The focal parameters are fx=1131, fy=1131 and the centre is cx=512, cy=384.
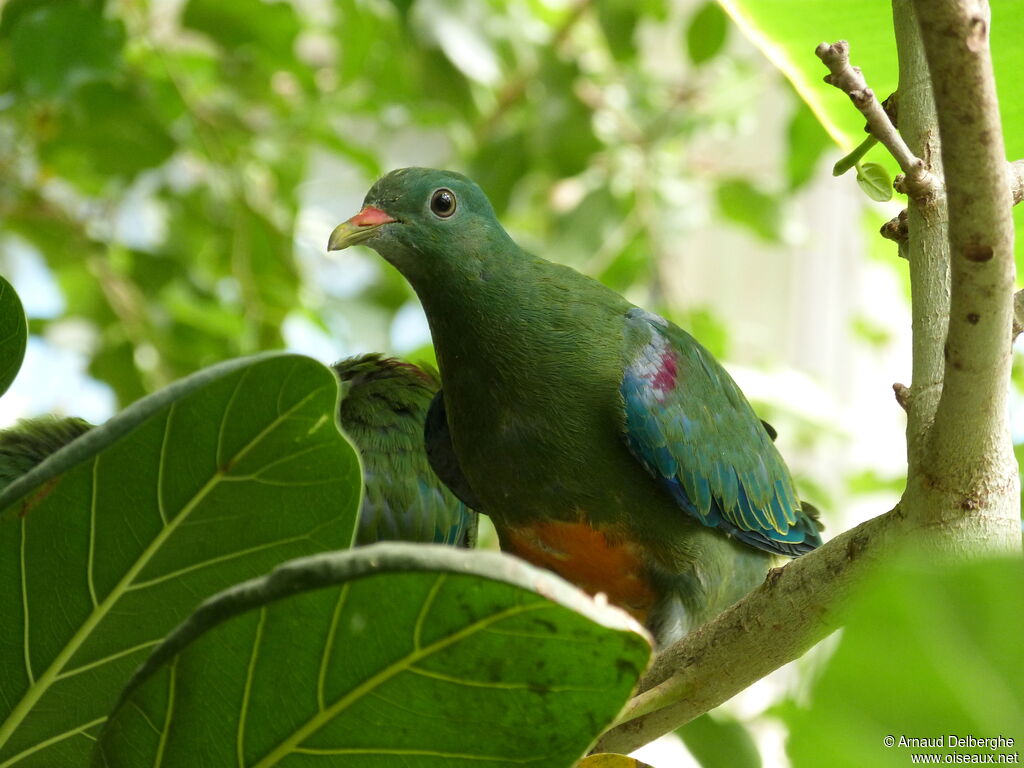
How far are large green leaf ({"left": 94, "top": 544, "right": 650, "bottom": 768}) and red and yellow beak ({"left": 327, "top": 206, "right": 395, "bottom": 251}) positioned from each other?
2.28ft

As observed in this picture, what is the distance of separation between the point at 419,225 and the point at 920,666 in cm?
103

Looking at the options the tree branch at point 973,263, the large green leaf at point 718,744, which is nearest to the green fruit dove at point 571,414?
the large green leaf at point 718,744

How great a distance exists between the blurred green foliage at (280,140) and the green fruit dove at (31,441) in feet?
2.22

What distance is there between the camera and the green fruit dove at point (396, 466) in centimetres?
159

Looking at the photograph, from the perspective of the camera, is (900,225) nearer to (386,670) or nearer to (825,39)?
(825,39)

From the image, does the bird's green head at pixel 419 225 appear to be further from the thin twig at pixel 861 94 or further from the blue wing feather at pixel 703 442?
the thin twig at pixel 861 94

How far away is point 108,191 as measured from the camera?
2.65 meters

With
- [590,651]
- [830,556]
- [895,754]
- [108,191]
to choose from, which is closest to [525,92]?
[108,191]

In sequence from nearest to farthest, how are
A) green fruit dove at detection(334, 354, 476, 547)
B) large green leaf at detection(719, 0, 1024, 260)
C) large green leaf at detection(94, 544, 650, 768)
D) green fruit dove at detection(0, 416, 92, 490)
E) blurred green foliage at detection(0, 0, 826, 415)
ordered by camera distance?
large green leaf at detection(94, 544, 650, 768)
large green leaf at detection(719, 0, 1024, 260)
green fruit dove at detection(0, 416, 92, 490)
green fruit dove at detection(334, 354, 476, 547)
blurred green foliage at detection(0, 0, 826, 415)

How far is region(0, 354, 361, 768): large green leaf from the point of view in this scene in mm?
728

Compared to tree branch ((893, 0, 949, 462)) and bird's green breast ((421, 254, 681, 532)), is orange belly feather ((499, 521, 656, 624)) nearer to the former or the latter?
bird's green breast ((421, 254, 681, 532))

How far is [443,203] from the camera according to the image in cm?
139

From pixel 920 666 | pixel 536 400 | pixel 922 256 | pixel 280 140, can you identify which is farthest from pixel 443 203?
pixel 280 140

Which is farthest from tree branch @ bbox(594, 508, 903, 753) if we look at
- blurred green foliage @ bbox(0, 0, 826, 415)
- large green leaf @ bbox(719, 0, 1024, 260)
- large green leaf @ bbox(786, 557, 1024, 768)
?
blurred green foliage @ bbox(0, 0, 826, 415)
